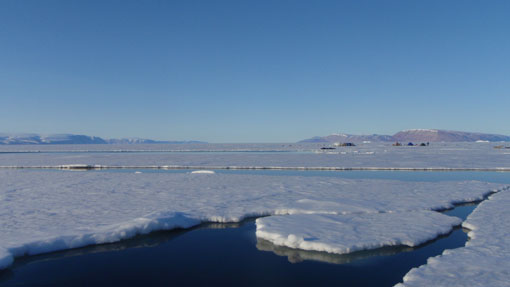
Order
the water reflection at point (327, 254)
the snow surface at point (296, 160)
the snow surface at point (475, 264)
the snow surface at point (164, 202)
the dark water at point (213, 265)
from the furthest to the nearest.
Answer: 1. the snow surface at point (296, 160)
2. the snow surface at point (164, 202)
3. the water reflection at point (327, 254)
4. the dark water at point (213, 265)
5. the snow surface at point (475, 264)

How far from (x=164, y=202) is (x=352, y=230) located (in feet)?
21.7

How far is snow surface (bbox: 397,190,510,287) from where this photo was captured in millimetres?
5434

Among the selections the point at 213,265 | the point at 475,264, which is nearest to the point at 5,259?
the point at 213,265

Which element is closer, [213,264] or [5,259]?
[5,259]

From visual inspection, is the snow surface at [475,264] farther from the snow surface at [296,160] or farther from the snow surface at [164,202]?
the snow surface at [296,160]

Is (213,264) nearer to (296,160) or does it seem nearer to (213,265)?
(213,265)

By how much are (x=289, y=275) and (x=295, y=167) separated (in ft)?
65.5

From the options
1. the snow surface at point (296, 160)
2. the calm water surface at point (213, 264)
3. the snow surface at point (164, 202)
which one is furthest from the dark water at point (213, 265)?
the snow surface at point (296, 160)

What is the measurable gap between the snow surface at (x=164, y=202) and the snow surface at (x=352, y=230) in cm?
89

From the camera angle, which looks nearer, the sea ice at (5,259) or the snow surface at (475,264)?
the snow surface at (475,264)

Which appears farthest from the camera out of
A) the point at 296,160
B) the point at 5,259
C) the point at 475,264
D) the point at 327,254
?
the point at 296,160

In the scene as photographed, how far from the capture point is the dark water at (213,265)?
19.8 feet

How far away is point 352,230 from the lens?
8.20 metres

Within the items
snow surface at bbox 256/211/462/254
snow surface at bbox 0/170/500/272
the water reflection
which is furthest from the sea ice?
snow surface at bbox 256/211/462/254
